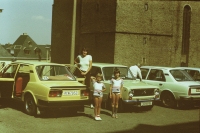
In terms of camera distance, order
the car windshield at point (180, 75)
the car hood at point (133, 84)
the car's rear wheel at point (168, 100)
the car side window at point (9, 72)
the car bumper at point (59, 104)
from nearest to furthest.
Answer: the car bumper at point (59, 104)
the car hood at point (133, 84)
the car side window at point (9, 72)
the car's rear wheel at point (168, 100)
the car windshield at point (180, 75)

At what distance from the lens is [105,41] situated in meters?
34.1

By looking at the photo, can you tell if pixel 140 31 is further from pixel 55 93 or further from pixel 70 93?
pixel 55 93

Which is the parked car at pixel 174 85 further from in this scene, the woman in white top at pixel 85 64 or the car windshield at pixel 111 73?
the woman in white top at pixel 85 64

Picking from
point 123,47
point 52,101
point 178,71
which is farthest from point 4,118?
point 123,47

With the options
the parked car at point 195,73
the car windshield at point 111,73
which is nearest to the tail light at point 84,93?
the car windshield at point 111,73

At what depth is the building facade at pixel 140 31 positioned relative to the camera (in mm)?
33250

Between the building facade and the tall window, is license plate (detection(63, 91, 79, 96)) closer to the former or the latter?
the building facade

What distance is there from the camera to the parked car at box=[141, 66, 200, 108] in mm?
12502

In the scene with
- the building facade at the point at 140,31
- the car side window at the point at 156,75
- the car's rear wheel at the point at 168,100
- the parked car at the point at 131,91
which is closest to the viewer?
the parked car at the point at 131,91

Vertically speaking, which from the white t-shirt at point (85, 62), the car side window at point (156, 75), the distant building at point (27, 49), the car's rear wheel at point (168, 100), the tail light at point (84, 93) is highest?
the distant building at point (27, 49)

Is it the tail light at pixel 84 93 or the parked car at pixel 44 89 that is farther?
the tail light at pixel 84 93

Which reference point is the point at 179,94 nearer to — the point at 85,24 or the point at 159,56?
the point at 159,56

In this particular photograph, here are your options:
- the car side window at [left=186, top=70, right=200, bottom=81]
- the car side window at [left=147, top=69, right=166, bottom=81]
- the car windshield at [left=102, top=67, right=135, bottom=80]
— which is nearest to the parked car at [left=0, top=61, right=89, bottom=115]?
the car windshield at [left=102, top=67, right=135, bottom=80]

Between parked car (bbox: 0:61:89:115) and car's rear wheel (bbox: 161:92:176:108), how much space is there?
4.45 meters
